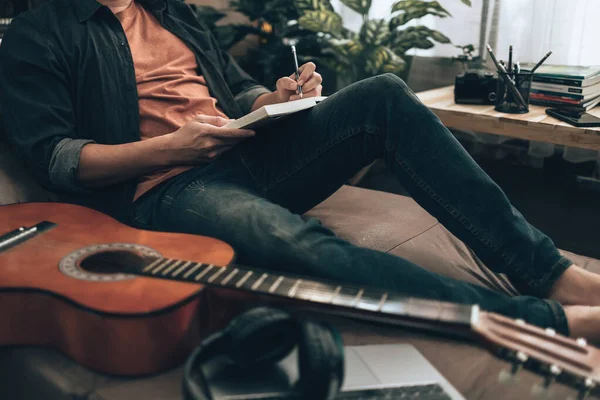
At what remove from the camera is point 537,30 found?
2.18 m

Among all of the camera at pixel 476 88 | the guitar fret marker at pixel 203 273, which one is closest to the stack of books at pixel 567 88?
the camera at pixel 476 88

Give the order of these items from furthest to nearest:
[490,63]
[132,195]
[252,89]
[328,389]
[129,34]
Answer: [490,63]
[252,89]
[129,34]
[132,195]
[328,389]

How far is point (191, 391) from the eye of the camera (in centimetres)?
59

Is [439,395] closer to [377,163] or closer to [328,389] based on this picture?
[328,389]

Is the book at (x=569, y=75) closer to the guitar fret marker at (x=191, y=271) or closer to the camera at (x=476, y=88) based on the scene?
the camera at (x=476, y=88)

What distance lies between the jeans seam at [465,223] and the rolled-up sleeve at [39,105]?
65cm

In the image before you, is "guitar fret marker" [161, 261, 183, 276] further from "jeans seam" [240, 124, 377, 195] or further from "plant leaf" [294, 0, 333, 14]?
"plant leaf" [294, 0, 333, 14]

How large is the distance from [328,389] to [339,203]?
2.77ft

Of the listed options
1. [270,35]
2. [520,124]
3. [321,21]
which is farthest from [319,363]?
[270,35]

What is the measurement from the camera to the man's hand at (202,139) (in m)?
1.05

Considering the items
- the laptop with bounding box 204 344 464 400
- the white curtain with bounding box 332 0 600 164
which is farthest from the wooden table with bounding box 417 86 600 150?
the laptop with bounding box 204 344 464 400

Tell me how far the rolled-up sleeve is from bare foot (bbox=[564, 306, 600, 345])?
3.07 ft

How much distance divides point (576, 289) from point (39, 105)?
1067 mm

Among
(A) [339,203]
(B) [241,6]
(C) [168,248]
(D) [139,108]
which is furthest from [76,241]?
(B) [241,6]
